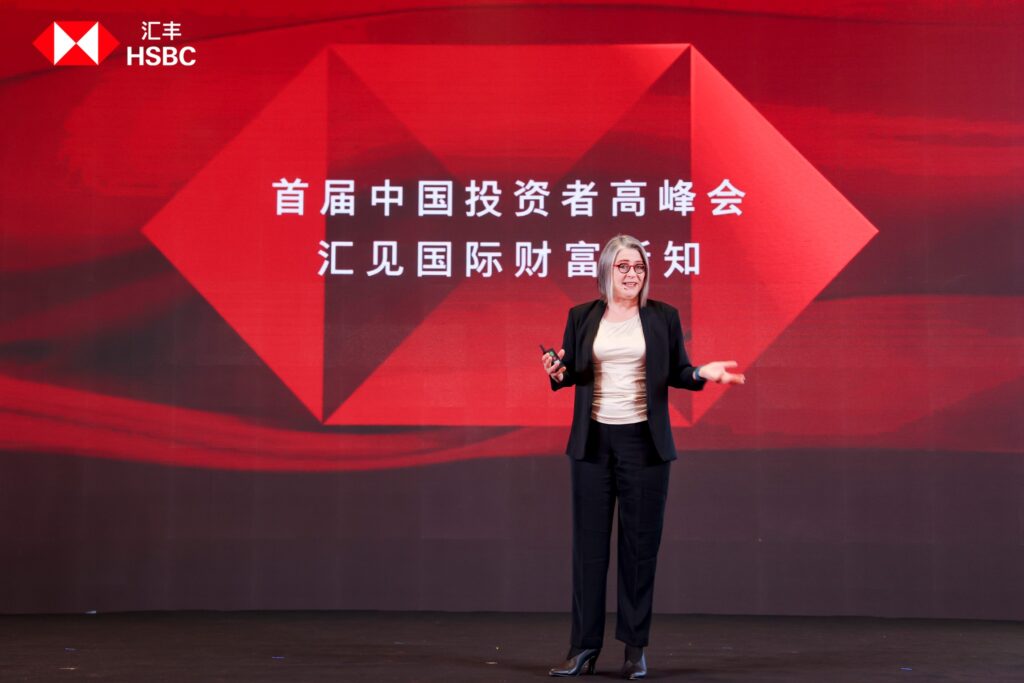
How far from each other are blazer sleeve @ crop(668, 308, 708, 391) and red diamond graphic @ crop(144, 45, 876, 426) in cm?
122

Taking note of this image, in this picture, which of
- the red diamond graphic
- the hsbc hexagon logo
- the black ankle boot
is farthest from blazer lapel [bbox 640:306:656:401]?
the hsbc hexagon logo

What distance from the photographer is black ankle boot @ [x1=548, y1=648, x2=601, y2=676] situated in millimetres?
3188

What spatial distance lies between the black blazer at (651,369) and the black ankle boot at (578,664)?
21.2 inches

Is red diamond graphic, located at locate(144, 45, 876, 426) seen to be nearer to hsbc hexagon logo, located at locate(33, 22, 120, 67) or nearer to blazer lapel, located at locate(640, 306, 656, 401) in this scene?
hsbc hexagon logo, located at locate(33, 22, 120, 67)

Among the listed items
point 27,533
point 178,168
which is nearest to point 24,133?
point 178,168

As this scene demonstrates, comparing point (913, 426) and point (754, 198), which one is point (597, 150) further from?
point (913, 426)

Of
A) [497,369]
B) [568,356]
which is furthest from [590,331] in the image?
[497,369]

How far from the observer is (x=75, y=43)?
4.58 meters

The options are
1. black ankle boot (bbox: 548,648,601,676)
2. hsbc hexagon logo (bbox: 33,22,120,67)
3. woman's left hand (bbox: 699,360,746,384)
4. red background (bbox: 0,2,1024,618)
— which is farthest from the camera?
hsbc hexagon logo (bbox: 33,22,120,67)

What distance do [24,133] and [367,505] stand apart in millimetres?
1987

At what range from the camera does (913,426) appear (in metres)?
4.46

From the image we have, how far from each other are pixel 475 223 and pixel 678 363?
152 cm

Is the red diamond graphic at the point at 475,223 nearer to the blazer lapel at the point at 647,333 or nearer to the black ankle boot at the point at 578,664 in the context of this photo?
the blazer lapel at the point at 647,333

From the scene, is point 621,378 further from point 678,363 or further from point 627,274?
point 627,274
